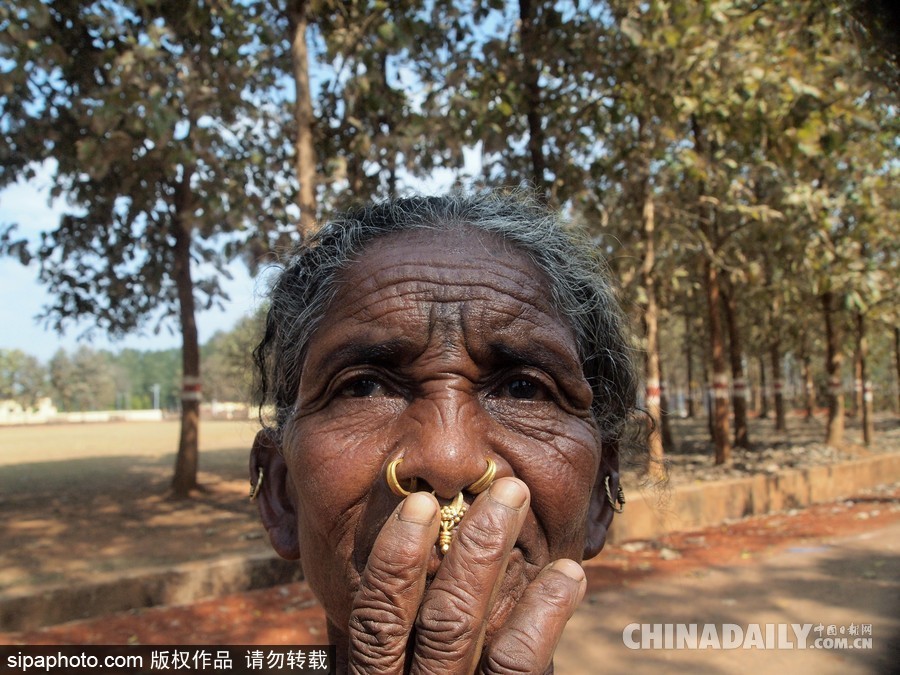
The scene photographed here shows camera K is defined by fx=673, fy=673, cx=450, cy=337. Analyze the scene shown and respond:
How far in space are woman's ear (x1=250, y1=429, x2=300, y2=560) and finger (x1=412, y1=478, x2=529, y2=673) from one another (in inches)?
24.7

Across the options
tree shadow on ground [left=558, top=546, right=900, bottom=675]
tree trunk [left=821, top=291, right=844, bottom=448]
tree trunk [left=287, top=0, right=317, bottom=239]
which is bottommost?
tree shadow on ground [left=558, top=546, right=900, bottom=675]

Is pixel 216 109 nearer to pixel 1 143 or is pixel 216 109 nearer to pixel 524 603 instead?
pixel 1 143

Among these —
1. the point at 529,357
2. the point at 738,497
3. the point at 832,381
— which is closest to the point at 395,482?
the point at 529,357

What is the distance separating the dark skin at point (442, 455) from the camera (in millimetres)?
1063

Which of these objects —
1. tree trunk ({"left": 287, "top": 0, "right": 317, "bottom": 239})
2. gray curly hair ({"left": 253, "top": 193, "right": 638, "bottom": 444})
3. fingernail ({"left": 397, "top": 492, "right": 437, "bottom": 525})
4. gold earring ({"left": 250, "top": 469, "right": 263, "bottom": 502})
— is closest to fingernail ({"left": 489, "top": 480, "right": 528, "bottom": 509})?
fingernail ({"left": 397, "top": 492, "right": 437, "bottom": 525})

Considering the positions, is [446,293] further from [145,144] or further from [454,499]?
[145,144]

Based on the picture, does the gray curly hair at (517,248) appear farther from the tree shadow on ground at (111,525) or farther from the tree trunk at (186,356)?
the tree trunk at (186,356)

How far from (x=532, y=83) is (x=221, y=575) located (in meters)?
6.13

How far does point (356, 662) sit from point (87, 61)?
9.78m

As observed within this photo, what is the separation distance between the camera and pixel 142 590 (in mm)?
5391

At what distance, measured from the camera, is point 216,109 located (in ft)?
22.8

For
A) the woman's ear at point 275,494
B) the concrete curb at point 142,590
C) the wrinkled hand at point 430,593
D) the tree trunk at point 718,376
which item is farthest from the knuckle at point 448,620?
the tree trunk at point 718,376

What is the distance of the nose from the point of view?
1.16 metres

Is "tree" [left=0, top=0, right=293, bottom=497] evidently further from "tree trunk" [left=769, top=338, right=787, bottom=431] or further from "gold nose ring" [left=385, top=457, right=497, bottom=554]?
"tree trunk" [left=769, top=338, right=787, bottom=431]
